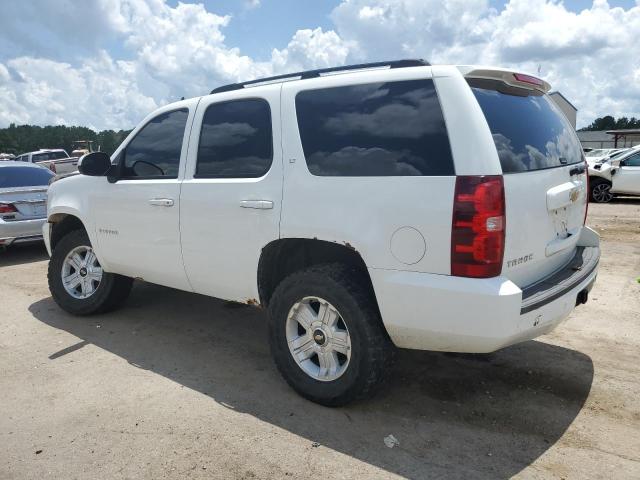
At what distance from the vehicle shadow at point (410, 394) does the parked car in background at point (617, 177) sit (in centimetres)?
1200

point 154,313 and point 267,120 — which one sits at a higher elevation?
point 267,120

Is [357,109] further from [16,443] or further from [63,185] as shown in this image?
[63,185]

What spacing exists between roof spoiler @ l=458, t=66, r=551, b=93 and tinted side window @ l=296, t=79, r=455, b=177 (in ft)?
0.82

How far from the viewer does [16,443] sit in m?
3.06

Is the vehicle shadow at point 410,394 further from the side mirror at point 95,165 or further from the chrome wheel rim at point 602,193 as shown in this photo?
the chrome wheel rim at point 602,193

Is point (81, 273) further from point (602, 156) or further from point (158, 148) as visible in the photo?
point (602, 156)

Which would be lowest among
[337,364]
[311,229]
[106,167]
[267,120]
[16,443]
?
[16,443]

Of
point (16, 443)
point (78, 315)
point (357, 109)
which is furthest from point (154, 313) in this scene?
point (357, 109)

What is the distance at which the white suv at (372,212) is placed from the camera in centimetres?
271

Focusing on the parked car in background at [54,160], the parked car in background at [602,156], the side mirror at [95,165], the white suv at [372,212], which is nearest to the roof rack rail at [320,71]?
the white suv at [372,212]

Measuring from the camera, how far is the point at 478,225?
2.64 meters

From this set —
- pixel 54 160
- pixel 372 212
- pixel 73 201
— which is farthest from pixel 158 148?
pixel 54 160

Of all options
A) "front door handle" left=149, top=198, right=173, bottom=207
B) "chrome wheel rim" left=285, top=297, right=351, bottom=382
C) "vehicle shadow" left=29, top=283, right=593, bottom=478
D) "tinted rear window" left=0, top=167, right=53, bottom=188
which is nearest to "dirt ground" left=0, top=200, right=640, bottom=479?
"vehicle shadow" left=29, top=283, right=593, bottom=478

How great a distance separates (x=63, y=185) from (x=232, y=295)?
242 centimetres
